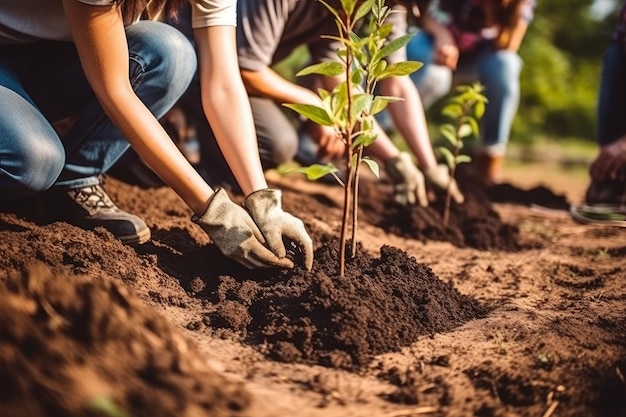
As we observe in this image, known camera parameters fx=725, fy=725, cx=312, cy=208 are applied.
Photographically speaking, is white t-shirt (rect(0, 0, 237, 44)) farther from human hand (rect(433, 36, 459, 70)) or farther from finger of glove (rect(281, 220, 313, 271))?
human hand (rect(433, 36, 459, 70))

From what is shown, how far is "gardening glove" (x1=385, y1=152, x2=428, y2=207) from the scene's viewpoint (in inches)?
136

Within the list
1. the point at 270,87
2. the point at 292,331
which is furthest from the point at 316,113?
the point at 270,87

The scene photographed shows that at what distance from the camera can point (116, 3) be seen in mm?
2047

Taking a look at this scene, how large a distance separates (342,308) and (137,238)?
891 mm

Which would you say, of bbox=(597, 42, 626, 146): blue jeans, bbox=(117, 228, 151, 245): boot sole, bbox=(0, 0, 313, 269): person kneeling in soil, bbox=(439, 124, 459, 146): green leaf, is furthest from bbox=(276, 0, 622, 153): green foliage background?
bbox=(117, 228, 151, 245): boot sole

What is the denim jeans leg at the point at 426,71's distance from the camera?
447cm

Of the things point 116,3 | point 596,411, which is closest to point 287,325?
point 596,411

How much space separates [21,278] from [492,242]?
2.18 metres

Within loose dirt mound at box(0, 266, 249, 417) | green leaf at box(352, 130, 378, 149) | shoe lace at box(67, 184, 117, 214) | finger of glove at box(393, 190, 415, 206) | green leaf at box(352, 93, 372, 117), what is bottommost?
loose dirt mound at box(0, 266, 249, 417)

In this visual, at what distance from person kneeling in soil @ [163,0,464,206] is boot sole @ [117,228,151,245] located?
0.92 metres

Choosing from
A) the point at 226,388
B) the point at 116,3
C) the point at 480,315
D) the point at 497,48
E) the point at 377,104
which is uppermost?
the point at 497,48

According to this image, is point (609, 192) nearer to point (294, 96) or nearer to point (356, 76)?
point (294, 96)

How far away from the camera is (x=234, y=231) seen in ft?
7.15

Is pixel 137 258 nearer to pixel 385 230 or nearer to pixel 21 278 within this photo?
pixel 21 278
